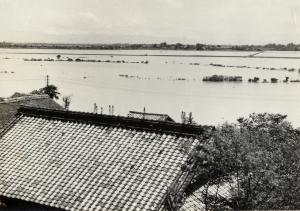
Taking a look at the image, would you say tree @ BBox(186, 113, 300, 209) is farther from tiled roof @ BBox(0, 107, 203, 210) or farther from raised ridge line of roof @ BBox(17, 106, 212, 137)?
tiled roof @ BBox(0, 107, 203, 210)

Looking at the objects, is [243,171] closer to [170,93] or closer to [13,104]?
[13,104]

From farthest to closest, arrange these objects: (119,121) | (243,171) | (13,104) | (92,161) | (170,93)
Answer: (170,93), (13,104), (119,121), (92,161), (243,171)

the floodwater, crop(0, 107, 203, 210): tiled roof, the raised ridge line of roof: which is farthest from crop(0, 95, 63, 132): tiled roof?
the floodwater

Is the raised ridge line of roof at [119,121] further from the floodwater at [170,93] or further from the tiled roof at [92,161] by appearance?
the floodwater at [170,93]

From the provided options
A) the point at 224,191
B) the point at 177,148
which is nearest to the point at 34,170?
the point at 177,148

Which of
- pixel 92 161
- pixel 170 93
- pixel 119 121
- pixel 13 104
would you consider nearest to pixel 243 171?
pixel 92 161

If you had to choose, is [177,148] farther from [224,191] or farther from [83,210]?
[83,210]
